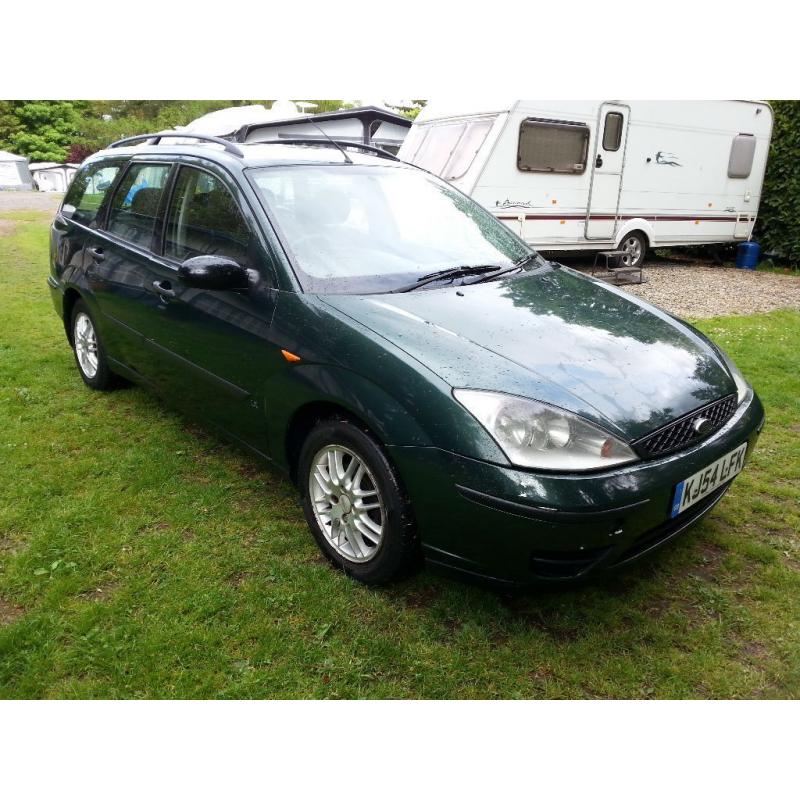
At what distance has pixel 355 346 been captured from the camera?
103 inches

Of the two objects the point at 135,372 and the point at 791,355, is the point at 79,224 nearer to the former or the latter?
the point at 135,372

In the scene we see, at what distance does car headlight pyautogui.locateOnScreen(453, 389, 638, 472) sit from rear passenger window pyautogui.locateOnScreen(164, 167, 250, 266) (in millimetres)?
1475

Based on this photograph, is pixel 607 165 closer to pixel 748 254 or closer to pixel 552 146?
pixel 552 146

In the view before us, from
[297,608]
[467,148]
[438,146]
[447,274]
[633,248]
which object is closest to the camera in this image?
[297,608]

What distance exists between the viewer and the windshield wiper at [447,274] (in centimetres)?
304

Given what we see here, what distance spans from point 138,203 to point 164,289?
827 millimetres

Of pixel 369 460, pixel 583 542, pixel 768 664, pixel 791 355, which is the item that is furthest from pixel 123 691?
pixel 791 355

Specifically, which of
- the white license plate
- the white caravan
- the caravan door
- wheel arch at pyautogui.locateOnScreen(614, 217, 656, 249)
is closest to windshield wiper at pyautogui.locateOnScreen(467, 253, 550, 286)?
the white license plate

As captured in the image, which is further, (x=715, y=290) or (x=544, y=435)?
(x=715, y=290)

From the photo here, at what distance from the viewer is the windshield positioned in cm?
306

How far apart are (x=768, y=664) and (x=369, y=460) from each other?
63.9 inches

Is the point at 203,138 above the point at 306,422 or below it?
above

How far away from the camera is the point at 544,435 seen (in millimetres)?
2301

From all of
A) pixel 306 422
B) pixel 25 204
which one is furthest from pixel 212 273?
pixel 25 204
